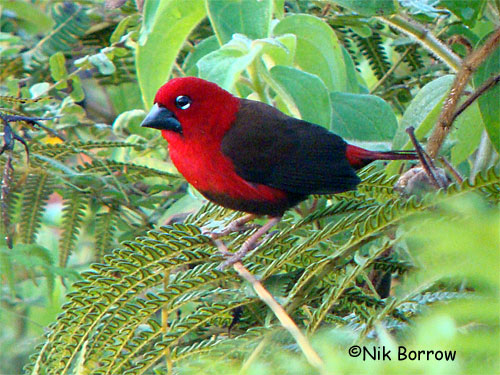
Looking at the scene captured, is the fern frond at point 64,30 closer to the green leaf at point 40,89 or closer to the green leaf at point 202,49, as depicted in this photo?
the green leaf at point 40,89

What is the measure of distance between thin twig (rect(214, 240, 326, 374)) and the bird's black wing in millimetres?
566

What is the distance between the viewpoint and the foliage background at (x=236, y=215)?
0.70 m

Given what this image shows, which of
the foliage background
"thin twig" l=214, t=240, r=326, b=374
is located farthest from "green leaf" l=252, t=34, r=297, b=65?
"thin twig" l=214, t=240, r=326, b=374

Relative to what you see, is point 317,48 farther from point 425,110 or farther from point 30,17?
point 30,17

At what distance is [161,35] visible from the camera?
175cm

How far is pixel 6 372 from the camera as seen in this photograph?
7.39 feet

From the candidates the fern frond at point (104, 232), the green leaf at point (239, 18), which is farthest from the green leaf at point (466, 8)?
the fern frond at point (104, 232)

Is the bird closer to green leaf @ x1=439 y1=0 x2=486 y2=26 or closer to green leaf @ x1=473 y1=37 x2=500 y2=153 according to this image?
green leaf @ x1=473 y1=37 x2=500 y2=153

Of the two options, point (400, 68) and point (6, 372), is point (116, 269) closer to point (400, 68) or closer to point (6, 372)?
point (6, 372)

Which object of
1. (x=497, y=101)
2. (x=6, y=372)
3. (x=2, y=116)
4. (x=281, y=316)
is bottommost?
(x=6, y=372)

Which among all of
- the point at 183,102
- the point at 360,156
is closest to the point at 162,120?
the point at 183,102

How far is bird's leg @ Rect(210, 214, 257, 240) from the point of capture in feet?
4.35

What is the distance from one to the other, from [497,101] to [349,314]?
23.1 inches

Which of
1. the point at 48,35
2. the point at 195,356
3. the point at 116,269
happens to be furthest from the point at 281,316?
the point at 48,35
